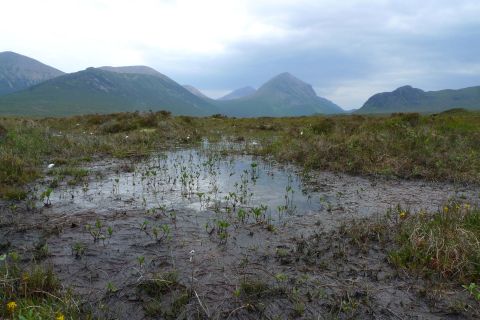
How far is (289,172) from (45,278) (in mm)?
10220

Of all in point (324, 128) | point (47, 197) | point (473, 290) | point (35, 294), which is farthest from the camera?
point (324, 128)

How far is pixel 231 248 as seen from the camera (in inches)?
283

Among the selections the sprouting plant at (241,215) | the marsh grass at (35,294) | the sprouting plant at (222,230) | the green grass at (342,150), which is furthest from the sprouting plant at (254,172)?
the marsh grass at (35,294)

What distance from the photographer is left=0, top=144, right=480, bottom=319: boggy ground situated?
17.3 ft

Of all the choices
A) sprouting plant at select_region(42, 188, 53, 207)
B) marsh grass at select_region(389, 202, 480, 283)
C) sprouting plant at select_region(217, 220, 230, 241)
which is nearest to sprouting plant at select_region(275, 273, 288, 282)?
sprouting plant at select_region(217, 220, 230, 241)

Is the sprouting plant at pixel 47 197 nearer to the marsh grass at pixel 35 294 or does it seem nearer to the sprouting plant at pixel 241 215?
the marsh grass at pixel 35 294

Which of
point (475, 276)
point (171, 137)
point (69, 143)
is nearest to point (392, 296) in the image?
point (475, 276)

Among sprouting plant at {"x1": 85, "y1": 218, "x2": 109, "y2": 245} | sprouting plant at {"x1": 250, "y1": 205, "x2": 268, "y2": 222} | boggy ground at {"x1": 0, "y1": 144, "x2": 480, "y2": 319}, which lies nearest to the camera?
boggy ground at {"x1": 0, "y1": 144, "x2": 480, "y2": 319}

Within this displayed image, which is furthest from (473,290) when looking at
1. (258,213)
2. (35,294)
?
(35,294)

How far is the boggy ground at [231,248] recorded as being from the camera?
17.3ft

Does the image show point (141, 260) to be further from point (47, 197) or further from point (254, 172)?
point (254, 172)

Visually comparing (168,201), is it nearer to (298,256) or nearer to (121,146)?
(298,256)

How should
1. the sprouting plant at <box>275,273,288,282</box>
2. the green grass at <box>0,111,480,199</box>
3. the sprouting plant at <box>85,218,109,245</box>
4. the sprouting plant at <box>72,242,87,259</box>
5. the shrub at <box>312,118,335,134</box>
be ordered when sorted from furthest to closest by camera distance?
1. the shrub at <box>312,118,335,134</box>
2. the green grass at <box>0,111,480,199</box>
3. the sprouting plant at <box>85,218,109,245</box>
4. the sprouting plant at <box>72,242,87,259</box>
5. the sprouting plant at <box>275,273,288,282</box>

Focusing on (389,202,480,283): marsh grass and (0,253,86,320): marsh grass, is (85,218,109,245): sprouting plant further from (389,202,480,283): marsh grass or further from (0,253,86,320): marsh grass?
(389,202,480,283): marsh grass
